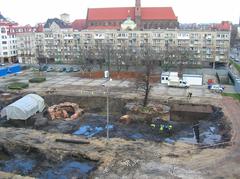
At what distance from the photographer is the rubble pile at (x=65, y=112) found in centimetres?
3888

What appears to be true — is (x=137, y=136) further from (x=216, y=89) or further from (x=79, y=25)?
(x=79, y=25)

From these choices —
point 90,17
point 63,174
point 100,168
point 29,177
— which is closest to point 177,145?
point 100,168

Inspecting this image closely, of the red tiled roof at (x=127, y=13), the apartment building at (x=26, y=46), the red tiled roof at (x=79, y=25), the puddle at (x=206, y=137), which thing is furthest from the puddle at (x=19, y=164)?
the red tiled roof at (x=79, y=25)

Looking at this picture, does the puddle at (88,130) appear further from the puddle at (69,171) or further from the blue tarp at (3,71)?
the blue tarp at (3,71)

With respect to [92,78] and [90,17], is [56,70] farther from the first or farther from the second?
[90,17]

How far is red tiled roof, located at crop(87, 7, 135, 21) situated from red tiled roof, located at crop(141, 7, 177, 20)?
179 inches

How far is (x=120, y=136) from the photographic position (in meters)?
32.2

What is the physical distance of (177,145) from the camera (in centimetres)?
2925

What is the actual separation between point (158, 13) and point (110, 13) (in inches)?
700

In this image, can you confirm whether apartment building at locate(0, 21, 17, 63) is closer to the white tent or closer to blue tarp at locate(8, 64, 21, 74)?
blue tarp at locate(8, 64, 21, 74)

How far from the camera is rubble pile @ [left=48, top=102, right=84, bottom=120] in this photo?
3888cm

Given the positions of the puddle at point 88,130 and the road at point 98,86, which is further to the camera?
the road at point 98,86

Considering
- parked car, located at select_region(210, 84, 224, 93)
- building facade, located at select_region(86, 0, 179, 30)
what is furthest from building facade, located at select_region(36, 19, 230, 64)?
parked car, located at select_region(210, 84, 224, 93)

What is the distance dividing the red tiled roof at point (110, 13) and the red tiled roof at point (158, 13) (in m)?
4.55
